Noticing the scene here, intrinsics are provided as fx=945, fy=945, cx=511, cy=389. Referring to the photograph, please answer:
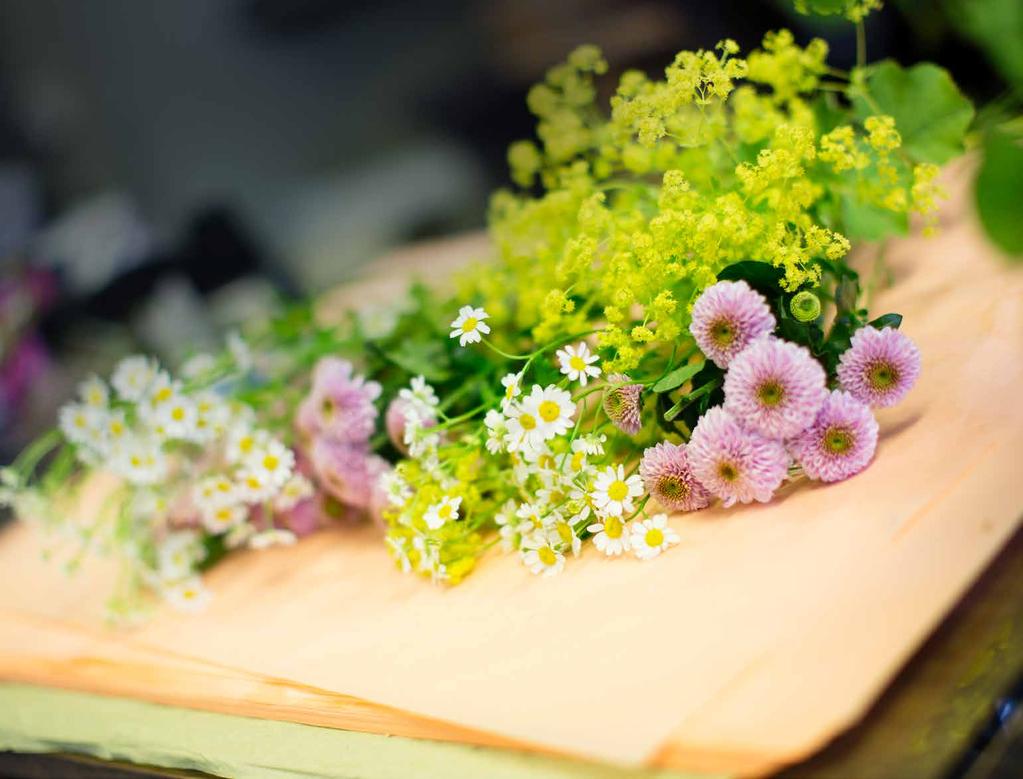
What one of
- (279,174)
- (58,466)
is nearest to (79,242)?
(279,174)

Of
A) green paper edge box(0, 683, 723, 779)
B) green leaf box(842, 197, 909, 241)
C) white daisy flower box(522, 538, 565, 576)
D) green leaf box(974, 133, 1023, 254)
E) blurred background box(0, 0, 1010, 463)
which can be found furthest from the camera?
blurred background box(0, 0, 1010, 463)

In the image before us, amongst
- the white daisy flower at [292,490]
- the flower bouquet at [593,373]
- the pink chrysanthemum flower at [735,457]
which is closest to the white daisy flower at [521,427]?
the flower bouquet at [593,373]

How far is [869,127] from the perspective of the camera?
2.19ft

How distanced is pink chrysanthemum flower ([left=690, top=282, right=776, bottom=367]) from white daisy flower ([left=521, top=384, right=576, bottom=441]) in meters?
0.10

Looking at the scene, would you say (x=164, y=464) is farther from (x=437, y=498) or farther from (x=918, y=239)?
(x=918, y=239)

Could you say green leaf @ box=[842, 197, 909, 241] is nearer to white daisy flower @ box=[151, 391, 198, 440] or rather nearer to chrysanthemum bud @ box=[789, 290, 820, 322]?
chrysanthemum bud @ box=[789, 290, 820, 322]

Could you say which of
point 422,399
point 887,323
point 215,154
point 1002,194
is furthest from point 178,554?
point 215,154

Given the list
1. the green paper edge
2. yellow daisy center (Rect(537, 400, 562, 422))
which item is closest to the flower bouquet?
yellow daisy center (Rect(537, 400, 562, 422))

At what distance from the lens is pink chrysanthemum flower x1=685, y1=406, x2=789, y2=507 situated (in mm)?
597

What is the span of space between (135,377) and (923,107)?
75 cm

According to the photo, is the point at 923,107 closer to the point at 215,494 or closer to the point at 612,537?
the point at 612,537

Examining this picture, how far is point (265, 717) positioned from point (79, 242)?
136 centimetres

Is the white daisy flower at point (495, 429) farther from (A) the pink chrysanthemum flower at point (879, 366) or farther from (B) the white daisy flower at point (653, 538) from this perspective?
(A) the pink chrysanthemum flower at point (879, 366)

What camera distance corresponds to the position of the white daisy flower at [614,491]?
2.13ft
